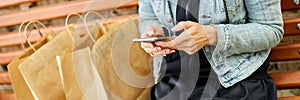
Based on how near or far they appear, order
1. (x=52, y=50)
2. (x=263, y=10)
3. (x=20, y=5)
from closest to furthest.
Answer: (x=263, y=10)
(x=52, y=50)
(x=20, y=5)

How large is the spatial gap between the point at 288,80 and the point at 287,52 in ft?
0.29

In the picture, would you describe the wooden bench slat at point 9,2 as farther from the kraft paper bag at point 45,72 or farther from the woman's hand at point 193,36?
the woman's hand at point 193,36

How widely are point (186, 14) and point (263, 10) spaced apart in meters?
0.21

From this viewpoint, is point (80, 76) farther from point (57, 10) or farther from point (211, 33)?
point (57, 10)

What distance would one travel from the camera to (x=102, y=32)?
131 centimetres

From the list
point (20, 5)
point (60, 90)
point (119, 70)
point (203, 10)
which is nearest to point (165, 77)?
point (119, 70)

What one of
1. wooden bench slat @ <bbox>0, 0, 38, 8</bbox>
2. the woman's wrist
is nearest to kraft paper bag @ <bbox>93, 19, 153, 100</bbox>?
the woman's wrist

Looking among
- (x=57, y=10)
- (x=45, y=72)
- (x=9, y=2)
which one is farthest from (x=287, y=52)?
(x=9, y=2)

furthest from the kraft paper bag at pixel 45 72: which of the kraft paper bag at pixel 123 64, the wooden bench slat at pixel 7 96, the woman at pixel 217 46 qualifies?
the wooden bench slat at pixel 7 96

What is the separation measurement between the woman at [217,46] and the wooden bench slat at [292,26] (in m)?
0.24

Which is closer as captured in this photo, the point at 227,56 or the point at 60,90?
the point at 227,56

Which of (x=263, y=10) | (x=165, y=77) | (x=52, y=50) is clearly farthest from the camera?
(x=52, y=50)

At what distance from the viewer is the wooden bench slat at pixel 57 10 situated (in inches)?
54.1

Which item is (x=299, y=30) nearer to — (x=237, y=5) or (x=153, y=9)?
(x=237, y=5)
